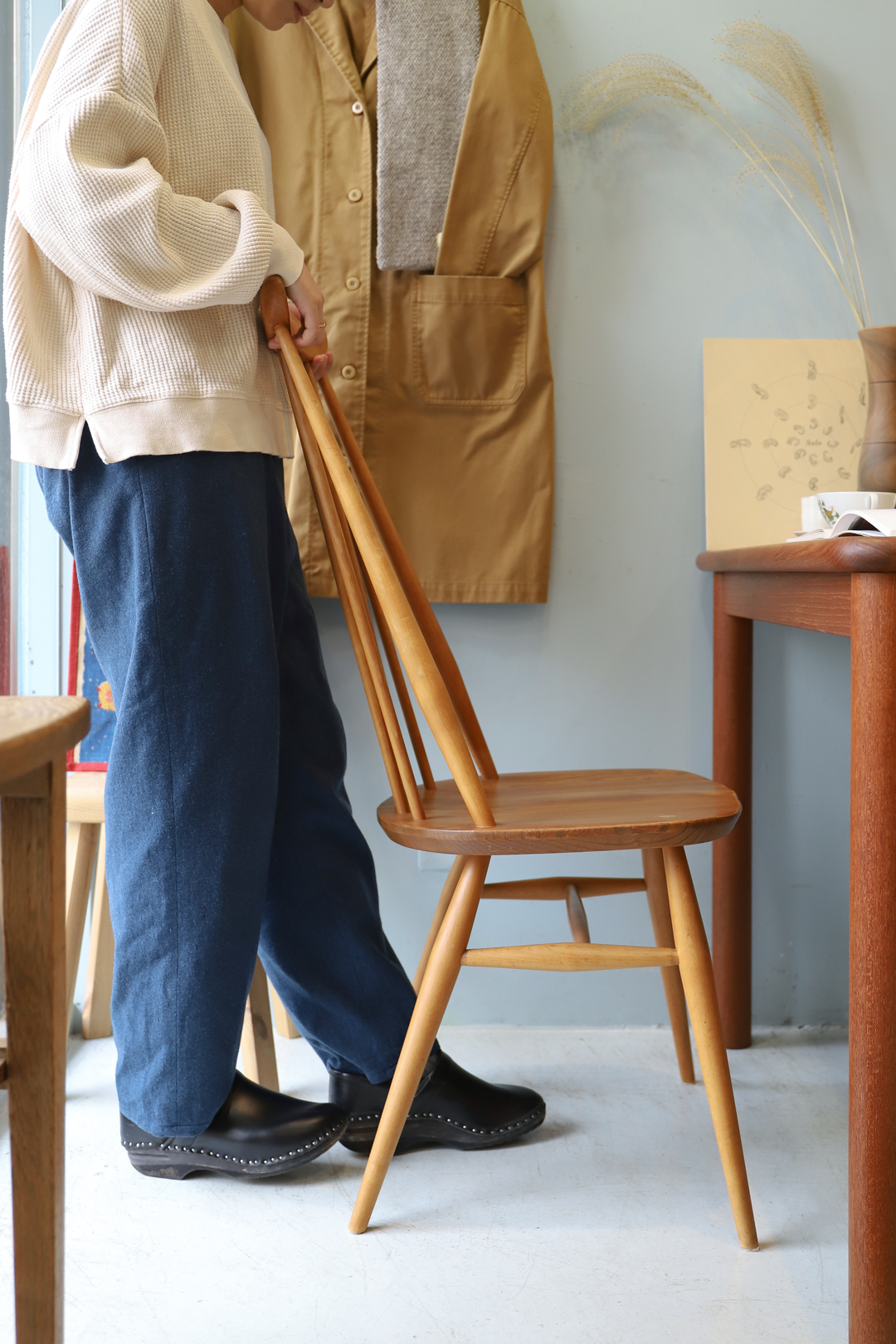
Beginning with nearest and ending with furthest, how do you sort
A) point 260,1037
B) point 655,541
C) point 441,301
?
point 260,1037 → point 441,301 → point 655,541

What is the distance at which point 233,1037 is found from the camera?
1.16 m

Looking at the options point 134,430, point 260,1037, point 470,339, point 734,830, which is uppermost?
point 470,339

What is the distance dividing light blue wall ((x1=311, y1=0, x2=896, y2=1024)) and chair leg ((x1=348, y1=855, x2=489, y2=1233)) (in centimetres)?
58

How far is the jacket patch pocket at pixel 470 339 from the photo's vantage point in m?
1.53

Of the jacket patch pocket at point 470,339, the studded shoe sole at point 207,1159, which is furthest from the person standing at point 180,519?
the jacket patch pocket at point 470,339

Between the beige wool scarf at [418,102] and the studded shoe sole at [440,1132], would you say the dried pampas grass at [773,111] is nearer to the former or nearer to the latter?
the beige wool scarf at [418,102]

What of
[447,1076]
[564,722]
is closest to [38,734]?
[447,1076]

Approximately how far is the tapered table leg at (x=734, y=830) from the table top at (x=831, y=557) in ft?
1.07

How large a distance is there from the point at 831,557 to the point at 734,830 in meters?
0.77

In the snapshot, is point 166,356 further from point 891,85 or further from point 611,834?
point 891,85

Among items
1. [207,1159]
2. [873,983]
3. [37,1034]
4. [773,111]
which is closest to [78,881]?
[207,1159]

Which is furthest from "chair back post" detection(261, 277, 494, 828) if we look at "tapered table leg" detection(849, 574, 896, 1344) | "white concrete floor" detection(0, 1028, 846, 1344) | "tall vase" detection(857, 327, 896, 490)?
"tall vase" detection(857, 327, 896, 490)

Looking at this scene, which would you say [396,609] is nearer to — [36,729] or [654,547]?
[36,729]

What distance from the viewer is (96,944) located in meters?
1.59
